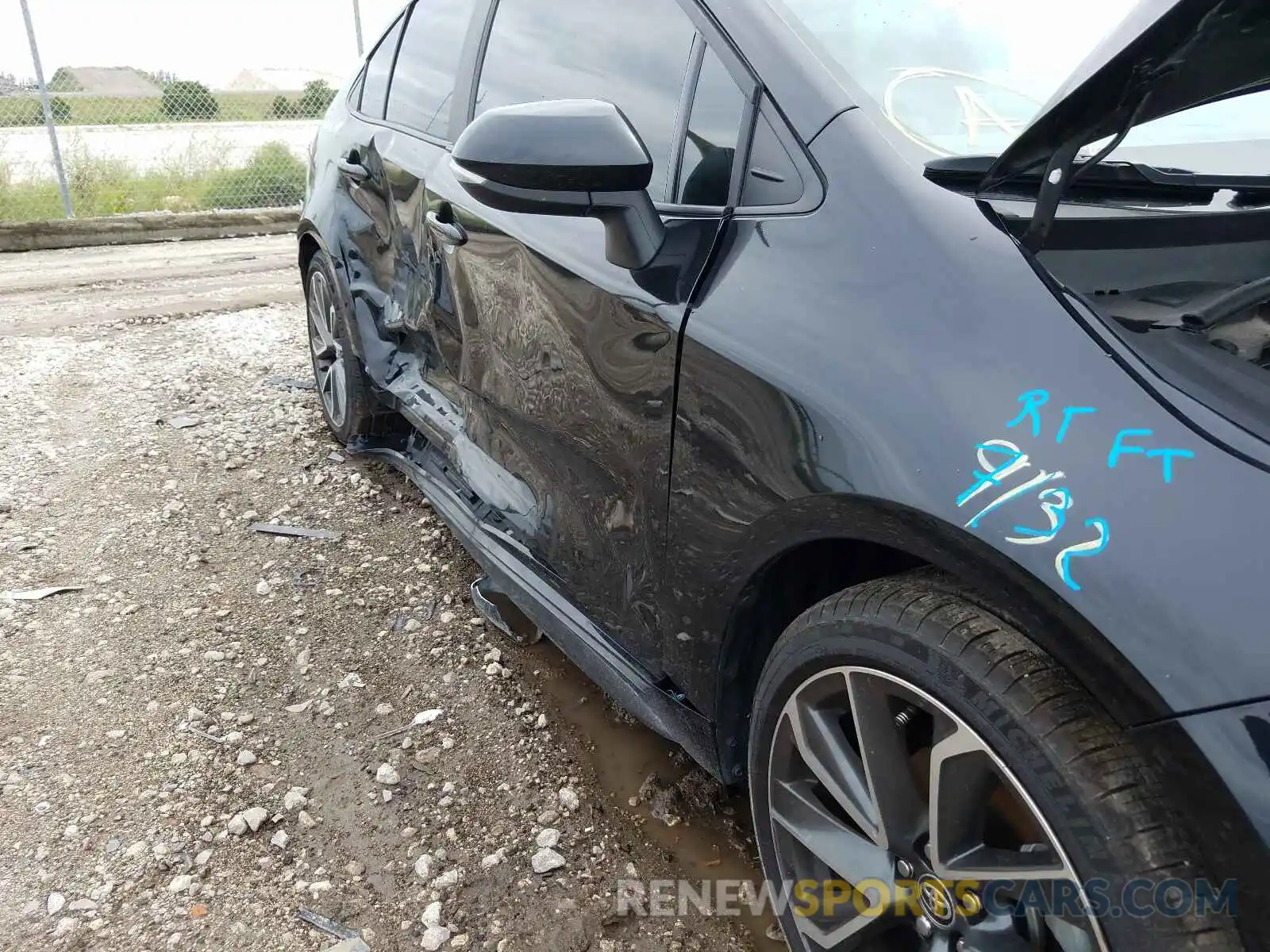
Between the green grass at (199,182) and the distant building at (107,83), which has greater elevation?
the distant building at (107,83)

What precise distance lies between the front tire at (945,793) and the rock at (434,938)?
26.3 inches

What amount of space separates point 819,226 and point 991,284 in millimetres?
316

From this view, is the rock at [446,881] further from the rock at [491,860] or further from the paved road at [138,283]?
the paved road at [138,283]

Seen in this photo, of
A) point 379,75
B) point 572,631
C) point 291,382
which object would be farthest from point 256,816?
point 291,382

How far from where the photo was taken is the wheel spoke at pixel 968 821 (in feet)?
4.01

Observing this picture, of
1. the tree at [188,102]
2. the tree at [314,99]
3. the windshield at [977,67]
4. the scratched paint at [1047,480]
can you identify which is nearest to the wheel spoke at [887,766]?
the scratched paint at [1047,480]

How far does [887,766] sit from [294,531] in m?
2.65

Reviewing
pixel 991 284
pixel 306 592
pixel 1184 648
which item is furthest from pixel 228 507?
pixel 1184 648

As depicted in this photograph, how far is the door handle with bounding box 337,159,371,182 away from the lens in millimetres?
3240

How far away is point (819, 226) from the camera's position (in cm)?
150

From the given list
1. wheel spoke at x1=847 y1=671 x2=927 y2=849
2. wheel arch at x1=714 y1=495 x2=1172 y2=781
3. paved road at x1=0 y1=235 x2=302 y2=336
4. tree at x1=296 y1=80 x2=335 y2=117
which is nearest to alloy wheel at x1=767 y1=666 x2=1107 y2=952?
wheel spoke at x1=847 y1=671 x2=927 y2=849

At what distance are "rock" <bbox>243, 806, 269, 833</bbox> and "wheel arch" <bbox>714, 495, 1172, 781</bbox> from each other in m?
1.12

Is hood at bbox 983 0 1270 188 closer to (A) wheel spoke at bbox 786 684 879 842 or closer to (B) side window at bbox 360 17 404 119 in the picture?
(A) wheel spoke at bbox 786 684 879 842

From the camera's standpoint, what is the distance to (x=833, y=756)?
1.49 meters
